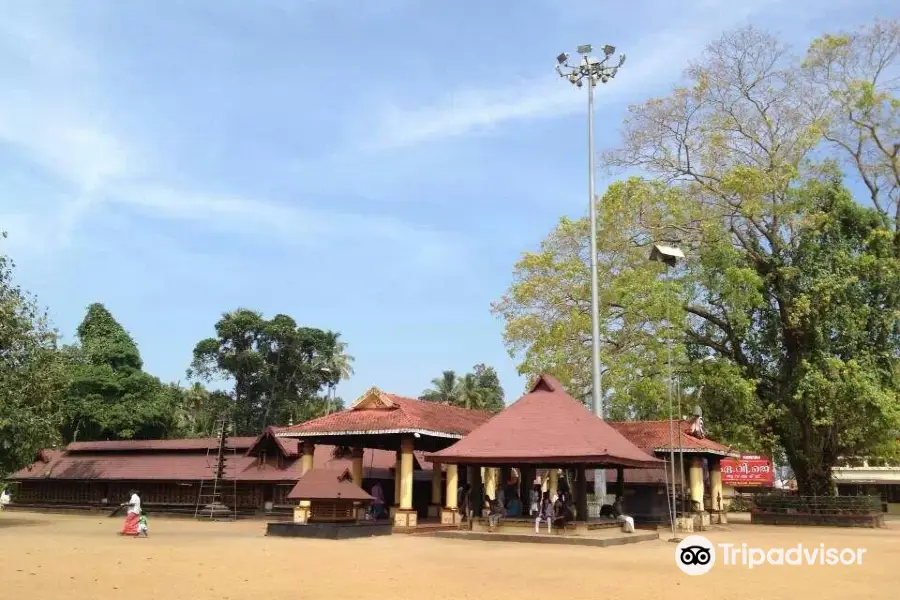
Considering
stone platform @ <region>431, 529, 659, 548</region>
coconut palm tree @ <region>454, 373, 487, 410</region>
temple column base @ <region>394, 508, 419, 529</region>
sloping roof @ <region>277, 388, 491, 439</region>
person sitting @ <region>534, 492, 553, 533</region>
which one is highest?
coconut palm tree @ <region>454, 373, 487, 410</region>

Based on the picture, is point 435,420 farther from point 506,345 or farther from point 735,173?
point 735,173

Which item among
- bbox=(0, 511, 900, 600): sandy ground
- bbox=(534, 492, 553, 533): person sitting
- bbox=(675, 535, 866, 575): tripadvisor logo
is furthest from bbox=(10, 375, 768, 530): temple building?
bbox=(675, 535, 866, 575): tripadvisor logo

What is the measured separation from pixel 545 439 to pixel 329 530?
599 cm

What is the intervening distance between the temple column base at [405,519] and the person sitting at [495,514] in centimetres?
225

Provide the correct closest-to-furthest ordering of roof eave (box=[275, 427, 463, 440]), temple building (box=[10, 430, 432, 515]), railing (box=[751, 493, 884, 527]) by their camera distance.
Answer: roof eave (box=[275, 427, 463, 440]) < railing (box=[751, 493, 884, 527]) < temple building (box=[10, 430, 432, 515])

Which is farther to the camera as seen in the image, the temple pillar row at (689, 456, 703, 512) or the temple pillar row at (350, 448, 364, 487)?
the temple pillar row at (689, 456, 703, 512)

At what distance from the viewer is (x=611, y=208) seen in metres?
29.4

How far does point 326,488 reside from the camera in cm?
2039

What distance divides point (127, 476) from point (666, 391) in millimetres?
23791

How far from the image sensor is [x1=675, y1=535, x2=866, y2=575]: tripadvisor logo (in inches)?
542

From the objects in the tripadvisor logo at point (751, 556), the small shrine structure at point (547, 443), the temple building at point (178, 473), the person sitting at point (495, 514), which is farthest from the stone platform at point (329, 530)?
the tripadvisor logo at point (751, 556)

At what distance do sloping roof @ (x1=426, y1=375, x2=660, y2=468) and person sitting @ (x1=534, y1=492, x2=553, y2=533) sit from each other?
1.16 m

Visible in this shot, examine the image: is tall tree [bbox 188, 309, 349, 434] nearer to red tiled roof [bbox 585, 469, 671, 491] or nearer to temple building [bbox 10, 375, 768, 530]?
temple building [bbox 10, 375, 768, 530]

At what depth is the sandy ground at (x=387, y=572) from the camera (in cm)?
1061
